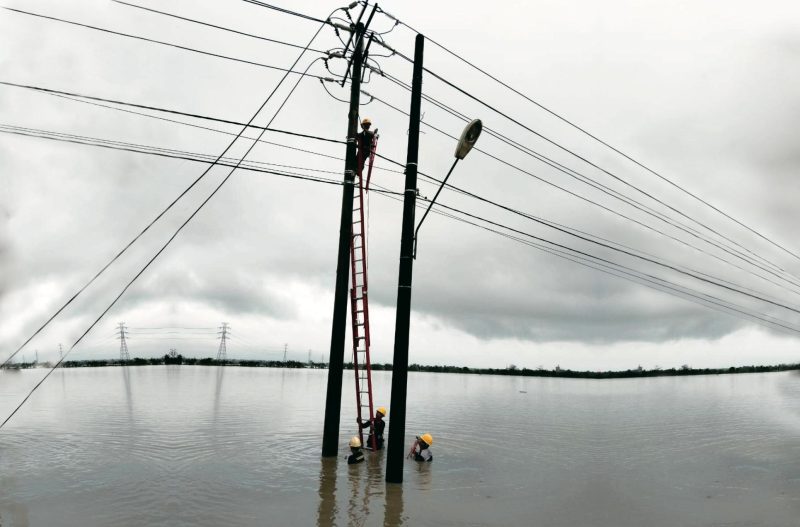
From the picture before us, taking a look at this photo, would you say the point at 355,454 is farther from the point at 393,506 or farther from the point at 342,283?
the point at 342,283

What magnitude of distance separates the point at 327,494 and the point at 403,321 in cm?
579

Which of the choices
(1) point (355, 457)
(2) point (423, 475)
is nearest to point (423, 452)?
(2) point (423, 475)

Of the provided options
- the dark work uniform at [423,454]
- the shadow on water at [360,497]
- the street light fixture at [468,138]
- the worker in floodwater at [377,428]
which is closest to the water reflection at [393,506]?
the shadow on water at [360,497]

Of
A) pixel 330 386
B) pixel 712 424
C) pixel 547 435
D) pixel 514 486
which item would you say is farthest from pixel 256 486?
pixel 712 424

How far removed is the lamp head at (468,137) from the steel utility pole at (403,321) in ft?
6.58

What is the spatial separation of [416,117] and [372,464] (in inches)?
497

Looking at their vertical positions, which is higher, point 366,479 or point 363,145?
point 363,145

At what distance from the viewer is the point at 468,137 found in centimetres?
1325

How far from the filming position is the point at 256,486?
52.4 ft

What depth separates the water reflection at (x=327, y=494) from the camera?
42.3 feet

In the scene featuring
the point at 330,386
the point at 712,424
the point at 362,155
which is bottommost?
the point at 712,424

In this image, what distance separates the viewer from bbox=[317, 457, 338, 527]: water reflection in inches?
508

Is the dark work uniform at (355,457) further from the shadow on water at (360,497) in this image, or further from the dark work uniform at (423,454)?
the dark work uniform at (423,454)

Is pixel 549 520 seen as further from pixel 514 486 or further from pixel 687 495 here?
pixel 687 495
